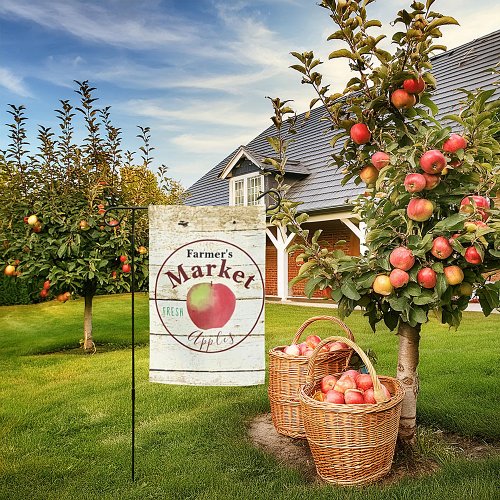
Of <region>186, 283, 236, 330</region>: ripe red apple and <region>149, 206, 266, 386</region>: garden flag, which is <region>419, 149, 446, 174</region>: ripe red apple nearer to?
<region>149, 206, 266, 386</region>: garden flag

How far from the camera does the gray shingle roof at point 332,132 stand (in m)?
12.4

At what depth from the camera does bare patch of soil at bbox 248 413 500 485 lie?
126 inches

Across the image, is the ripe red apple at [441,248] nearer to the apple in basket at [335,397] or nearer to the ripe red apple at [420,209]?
the ripe red apple at [420,209]

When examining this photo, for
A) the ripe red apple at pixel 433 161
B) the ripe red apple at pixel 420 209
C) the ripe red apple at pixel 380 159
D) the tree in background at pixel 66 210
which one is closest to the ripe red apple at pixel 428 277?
the ripe red apple at pixel 420 209

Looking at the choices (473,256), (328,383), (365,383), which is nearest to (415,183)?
(473,256)

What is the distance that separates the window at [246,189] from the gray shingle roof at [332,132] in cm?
85

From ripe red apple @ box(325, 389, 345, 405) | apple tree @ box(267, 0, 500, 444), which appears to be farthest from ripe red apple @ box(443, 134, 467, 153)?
ripe red apple @ box(325, 389, 345, 405)

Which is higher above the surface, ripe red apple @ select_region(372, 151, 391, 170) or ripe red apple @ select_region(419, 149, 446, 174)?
ripe red apple @ select_region(372, 151, 391, 170)

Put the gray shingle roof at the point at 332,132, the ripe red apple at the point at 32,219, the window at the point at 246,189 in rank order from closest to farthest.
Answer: the ripe red apple at the point at 32,219, the gray shingle roof at the point at 332,132, the window at the point at 246,189

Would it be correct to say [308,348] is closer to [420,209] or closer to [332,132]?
[420,209]

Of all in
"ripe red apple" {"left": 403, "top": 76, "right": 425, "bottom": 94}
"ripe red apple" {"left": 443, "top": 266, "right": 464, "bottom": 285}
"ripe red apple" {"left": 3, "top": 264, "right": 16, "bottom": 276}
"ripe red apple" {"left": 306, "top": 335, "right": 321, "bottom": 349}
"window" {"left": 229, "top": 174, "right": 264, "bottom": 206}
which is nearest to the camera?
"ripe red apple" {"left": 443, "top": 266, "right": 464, "bottom": 285}

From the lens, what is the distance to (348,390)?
3059 millimetres

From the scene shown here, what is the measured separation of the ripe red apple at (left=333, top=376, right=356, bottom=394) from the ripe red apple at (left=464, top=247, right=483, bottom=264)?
3.37 feet

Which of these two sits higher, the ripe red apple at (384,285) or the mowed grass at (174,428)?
the ripe red apple at (384,285)
